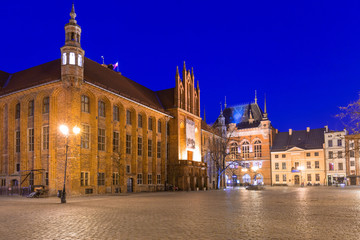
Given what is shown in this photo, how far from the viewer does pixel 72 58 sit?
36.7 m

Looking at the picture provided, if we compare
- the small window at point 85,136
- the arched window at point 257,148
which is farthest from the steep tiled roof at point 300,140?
the small window at point 85,136

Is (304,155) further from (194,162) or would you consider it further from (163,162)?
(163,162)

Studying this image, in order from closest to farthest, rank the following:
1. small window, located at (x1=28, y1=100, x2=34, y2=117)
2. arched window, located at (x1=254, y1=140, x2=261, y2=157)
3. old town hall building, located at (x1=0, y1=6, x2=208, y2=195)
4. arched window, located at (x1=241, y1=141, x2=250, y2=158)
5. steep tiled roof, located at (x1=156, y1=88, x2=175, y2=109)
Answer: old town hall building, located at (x1=0, y1=6, x2=208, y2=195) < small window, located at (x1=28, y1=100, x2=34, y2=117) < steep tiled roof, located at (x1=156, y1=88, x2=175, y2=109) < arched window, located at (x1=254, y1=140, x2=261, y2=157) < arched window, located at (x1=241, y1=141, x2=250, y2=158)

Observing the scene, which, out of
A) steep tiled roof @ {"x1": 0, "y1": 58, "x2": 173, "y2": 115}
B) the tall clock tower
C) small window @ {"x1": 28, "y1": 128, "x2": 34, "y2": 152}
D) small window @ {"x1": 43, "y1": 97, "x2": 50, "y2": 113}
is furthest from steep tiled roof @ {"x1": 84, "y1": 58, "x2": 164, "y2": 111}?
small window @ {"x1": 28, "y1": 128, "x2": 34, "y2": 152}

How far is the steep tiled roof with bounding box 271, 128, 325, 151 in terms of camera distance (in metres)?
86.7

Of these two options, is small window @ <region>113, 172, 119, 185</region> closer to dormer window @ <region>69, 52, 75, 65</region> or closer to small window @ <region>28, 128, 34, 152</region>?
small window @ <region>28, 128, 34, 152</region>

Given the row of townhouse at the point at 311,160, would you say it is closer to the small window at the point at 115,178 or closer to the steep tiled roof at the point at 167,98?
the steep tiled roof at the point at 167,98

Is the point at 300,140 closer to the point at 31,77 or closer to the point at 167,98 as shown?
the point at 167,98

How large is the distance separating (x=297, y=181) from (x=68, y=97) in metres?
69.4

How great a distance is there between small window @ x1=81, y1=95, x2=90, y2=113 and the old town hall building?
112 mm

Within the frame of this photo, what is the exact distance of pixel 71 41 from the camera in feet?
122

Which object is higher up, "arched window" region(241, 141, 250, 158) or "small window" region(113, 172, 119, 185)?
"arched window" region(241, 141, 250, 158)

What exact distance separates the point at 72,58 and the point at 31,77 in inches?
345

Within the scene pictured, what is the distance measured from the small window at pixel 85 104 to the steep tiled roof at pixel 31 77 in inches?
139
